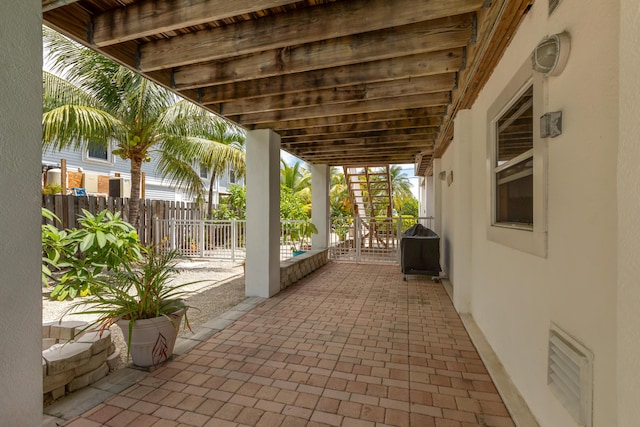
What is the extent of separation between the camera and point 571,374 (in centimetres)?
155

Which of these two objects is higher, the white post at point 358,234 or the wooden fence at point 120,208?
the wooden fence at point 120,208

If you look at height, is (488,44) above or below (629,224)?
above

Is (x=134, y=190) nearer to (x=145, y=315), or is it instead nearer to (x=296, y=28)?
(x=145, y=315)

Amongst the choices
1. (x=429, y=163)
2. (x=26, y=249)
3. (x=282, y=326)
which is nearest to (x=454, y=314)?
(x=282, y=326)

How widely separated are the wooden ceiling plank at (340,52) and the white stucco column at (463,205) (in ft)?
5.13

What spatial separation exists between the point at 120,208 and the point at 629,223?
9235 mm

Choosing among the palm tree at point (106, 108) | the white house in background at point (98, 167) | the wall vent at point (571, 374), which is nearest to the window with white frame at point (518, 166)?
the wall vent at point (571, 374)

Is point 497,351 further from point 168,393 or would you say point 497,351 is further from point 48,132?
point 48,132

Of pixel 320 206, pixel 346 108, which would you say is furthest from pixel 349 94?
pixel 320 206

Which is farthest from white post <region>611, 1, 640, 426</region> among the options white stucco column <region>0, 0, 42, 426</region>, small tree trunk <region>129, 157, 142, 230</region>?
small tree trunk <region>129, 157, 142, 230</region>

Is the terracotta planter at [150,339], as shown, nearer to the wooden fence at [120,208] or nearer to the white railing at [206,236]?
the wooden fence at [120,208]

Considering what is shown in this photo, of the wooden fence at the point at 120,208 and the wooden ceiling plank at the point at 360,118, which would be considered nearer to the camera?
the wooden ceiling plank at the point at 360,118

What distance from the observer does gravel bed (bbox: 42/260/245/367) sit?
3836 mm

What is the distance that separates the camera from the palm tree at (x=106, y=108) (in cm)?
596
